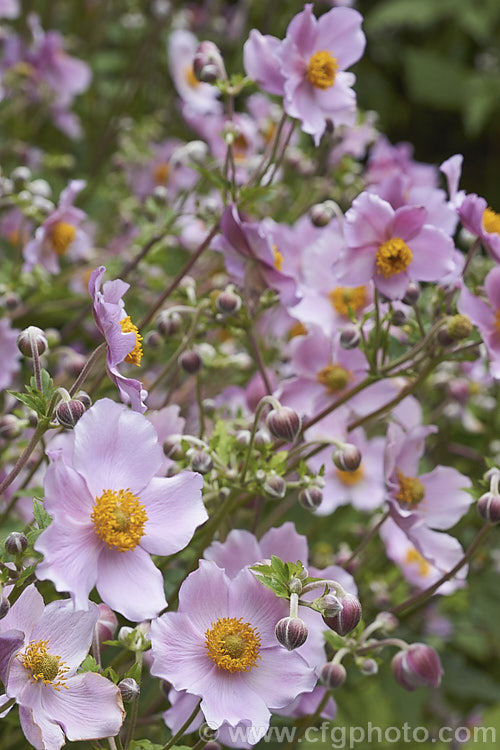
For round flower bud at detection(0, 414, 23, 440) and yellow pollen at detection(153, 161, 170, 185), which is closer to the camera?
round flower bud at detection(0, 414, 23, 440)

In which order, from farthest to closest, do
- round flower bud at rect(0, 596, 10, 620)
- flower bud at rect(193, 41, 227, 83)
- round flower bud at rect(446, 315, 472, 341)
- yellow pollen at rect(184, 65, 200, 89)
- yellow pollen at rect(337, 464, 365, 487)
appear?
yellow pollen at rect(184, 65, 200, 89) → yellow pollen at rect(337, 464, 365, 487) → flower bud at rect(193, 41, 227, 83) → round flower bud at rect(446, 315, 472, 341) → round flower bud at rect(0, 596, 10, 620)

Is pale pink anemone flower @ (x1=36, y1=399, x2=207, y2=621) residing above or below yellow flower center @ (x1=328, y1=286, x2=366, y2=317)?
below

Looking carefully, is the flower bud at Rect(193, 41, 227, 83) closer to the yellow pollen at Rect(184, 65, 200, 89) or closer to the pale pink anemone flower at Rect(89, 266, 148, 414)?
the pale pink anemone flower at Rect(89, 266, 148, 414)

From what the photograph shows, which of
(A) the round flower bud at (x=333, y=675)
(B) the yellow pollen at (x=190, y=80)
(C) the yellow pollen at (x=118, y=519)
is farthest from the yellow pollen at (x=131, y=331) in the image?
(B) the yellow pollen at (x=190, y=80)

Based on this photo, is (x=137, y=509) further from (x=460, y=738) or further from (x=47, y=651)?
(x=460, y=738)

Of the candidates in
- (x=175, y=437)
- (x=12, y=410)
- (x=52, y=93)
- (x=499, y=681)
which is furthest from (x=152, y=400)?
(x=499, y=681)

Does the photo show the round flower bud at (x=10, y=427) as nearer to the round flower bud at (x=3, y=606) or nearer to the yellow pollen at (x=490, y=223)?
the round flower bud at (x=3, y=606)

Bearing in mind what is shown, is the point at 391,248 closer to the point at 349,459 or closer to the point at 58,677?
the point at 349,459

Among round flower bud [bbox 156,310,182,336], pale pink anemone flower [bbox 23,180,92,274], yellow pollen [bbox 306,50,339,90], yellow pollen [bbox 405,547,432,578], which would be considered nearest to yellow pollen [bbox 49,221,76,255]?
pale pink anemone flower [bbox 23,180,92,274]
